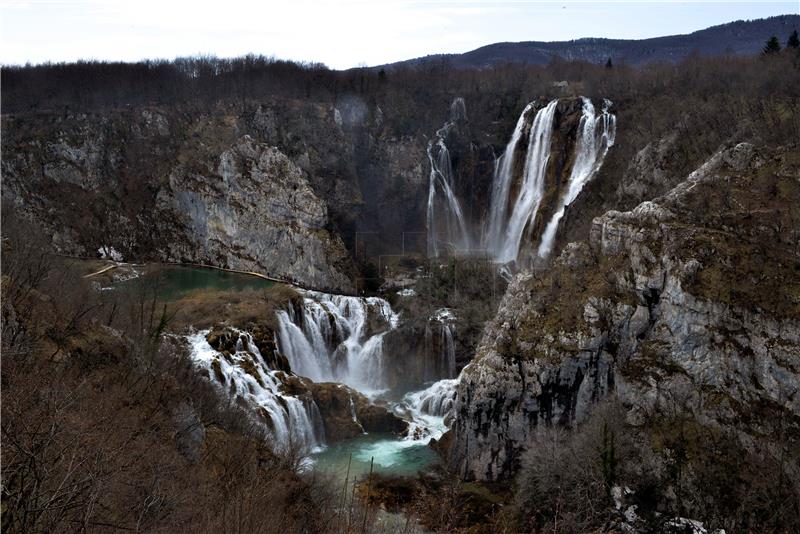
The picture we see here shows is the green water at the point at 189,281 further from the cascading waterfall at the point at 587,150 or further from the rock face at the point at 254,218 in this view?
the cascading waterfall at the point at 587,150

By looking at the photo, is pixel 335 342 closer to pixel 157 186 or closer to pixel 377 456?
pixel 377 456

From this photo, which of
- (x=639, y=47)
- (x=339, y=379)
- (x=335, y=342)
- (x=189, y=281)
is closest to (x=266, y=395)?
(x=339, y=379)

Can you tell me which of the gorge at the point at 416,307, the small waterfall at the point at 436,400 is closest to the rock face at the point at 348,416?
the gorge at the point at 416,307

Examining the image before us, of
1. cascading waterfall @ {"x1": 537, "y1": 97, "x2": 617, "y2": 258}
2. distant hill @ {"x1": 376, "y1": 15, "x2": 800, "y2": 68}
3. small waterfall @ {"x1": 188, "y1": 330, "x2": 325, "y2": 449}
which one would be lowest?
small waterfall @ {"x1": 188, "y1": 330, "x2": 325, "y2": 449}

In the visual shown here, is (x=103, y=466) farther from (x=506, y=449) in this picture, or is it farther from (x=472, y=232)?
(x=472, y=232)

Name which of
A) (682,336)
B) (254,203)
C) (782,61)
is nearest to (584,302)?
(682,336)

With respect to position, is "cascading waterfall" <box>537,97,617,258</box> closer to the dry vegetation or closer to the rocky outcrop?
the rocky outcrop

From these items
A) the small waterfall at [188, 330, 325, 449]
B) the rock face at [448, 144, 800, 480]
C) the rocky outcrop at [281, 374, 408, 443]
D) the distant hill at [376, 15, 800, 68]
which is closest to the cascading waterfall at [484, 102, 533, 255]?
the rock face at [448, 144, 800, 480]

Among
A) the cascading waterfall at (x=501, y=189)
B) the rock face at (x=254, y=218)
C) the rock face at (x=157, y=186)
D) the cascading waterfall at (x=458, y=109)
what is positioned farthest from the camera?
the cascading waterfall at (x=458, y=109)
